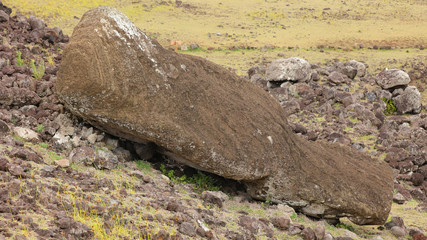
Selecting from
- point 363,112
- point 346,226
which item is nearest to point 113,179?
point 346,226

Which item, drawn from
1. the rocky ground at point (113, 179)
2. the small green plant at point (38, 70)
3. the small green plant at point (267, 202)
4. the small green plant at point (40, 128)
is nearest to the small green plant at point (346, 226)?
the rocky ground at point (113, 179)

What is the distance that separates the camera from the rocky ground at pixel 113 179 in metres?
5.09

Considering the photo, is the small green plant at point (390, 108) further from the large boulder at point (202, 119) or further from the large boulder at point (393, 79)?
the large boulder at point (202, 119)

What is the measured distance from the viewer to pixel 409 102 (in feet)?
51.2

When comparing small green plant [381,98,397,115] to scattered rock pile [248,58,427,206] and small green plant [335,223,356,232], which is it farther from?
small green plant [335,223,356,232]

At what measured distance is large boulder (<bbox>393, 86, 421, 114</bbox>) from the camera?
15609mm

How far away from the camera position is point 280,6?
1310 inches

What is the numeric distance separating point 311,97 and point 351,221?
7.29 m

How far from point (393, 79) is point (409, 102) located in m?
1.39

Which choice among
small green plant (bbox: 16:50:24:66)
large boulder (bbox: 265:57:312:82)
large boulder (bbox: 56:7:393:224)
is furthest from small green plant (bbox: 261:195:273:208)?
large boulder (bbox: 265:57:312:82)

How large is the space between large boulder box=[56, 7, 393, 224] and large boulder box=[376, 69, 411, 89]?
7.97 metres

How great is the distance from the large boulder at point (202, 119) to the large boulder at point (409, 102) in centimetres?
689

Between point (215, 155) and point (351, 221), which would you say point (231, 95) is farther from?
point (351, 221)

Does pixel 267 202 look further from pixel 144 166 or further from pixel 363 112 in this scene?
pixel 363 112
